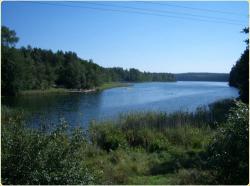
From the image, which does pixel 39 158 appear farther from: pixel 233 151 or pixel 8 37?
pixel 8 37

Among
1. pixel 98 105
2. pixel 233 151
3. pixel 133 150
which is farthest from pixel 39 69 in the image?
pixel 233 151

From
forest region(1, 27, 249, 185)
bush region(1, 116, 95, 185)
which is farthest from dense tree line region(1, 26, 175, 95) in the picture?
bush region(1, 116, 95, 185)

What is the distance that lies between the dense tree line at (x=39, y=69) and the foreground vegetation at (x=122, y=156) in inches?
2021

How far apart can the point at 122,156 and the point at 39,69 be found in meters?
71.1

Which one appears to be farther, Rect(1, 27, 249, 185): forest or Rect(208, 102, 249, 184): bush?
Rect(208, 102, 249, 184): bush

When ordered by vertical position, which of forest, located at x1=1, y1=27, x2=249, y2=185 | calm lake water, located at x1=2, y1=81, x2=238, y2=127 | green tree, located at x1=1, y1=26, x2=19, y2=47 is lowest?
calm lake water, located at x1=2, y1=81, x2=238, y2=127

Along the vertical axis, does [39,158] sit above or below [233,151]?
above

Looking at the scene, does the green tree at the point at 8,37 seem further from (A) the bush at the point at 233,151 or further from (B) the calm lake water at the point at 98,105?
(A) the bush at the point at 233,151

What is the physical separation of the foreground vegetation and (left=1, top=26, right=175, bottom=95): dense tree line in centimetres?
5132

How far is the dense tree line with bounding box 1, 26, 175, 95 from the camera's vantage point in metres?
65.3

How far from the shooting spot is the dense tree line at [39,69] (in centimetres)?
6531

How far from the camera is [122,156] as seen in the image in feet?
36.9

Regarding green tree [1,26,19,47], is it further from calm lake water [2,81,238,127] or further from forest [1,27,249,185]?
forest [1,27,249,185]

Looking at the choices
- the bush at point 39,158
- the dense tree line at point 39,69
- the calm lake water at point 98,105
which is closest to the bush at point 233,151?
the bush at point 39,158
